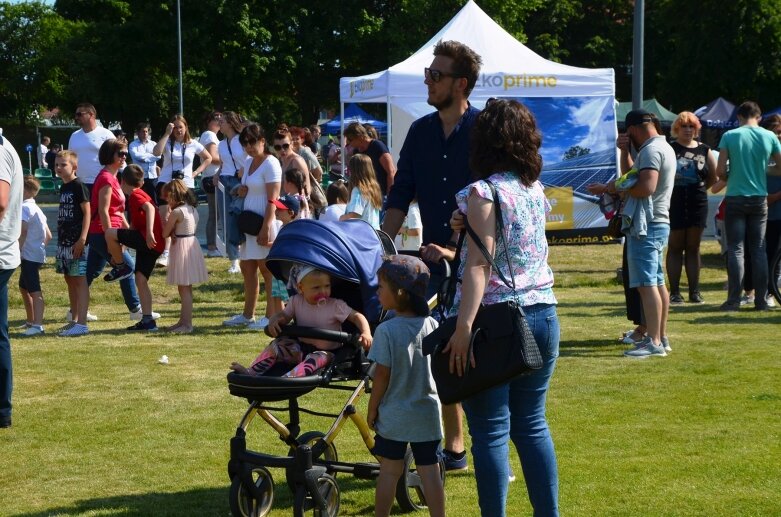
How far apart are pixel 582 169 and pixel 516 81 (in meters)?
2.47

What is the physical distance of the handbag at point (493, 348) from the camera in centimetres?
441

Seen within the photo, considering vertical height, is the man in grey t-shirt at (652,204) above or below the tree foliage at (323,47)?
below

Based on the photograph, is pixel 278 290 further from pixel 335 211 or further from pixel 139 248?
pixel 139 248

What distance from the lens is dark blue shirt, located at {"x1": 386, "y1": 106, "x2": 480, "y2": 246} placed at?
18.6ft

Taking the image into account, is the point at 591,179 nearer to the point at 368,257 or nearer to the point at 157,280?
the point at 157,280

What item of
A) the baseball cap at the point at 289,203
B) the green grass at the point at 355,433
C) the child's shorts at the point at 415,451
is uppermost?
the baseball cap at the point at 289,203

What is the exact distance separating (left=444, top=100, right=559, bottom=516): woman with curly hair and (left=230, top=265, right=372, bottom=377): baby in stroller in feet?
3.43

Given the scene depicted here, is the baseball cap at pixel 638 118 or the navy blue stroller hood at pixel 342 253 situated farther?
the baseball cap at pixel 638 118

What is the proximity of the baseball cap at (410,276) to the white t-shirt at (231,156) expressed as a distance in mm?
10946

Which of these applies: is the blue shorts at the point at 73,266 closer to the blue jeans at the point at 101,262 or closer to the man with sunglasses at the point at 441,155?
the blue jeans at the point at 101,262

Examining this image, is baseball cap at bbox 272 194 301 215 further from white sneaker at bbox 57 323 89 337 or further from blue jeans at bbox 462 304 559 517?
blue jeans at bbox 462 304 559 517

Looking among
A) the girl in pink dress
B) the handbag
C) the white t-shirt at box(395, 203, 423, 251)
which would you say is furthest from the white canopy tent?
the handbag

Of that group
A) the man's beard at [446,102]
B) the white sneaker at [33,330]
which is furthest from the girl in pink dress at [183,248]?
the man's beard at [446,102]

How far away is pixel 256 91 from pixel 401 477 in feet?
148
